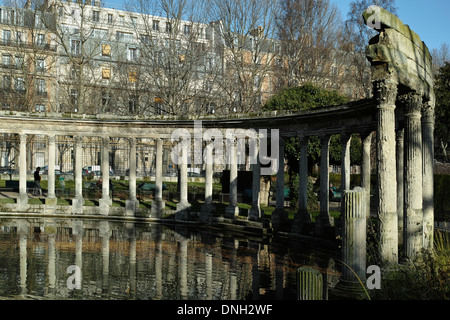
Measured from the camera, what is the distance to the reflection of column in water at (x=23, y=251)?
45.3 feet

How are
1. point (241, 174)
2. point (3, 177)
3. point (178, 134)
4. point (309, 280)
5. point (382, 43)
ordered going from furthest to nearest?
point (3, 177), point (241, 174), point (178, 134), point (382, 43), point (309, 280)

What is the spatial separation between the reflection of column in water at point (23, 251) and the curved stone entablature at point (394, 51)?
11.1m

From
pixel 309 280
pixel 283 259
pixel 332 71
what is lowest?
pixel 283 259

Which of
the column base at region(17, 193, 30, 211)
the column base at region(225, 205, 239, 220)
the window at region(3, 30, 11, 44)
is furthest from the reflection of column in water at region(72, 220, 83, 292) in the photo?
the window at region(3, 30, 11, 44)

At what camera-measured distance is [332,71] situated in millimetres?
49812

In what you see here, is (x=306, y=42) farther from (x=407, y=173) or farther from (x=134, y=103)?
(x=407, y=173)

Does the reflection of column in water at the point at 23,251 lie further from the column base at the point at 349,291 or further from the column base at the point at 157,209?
the column base at the point at 349,291

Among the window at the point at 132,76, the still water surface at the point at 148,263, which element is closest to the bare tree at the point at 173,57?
the window at the point at 132,76

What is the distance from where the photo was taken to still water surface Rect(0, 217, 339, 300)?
530 inches

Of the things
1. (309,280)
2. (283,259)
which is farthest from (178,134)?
(309,280)

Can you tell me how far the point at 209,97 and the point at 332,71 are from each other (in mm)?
14288

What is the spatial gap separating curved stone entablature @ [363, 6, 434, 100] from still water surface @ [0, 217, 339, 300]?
6.23 metres

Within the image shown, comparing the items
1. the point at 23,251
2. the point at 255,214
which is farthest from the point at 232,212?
the point at 23,251
